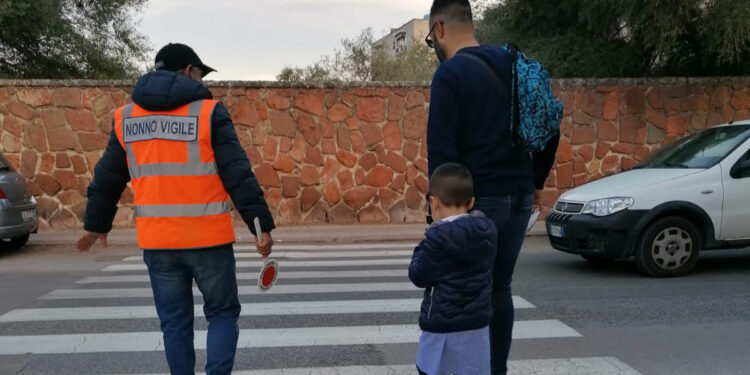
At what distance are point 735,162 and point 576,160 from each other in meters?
5.74

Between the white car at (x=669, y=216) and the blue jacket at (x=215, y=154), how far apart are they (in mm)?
4917

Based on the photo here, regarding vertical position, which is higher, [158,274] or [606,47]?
[606,47]

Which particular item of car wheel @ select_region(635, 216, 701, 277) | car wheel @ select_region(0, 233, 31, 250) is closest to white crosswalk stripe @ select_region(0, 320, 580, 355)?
car wheel @ select_region(635, 216, 701, 277)

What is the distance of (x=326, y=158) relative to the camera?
12898mm

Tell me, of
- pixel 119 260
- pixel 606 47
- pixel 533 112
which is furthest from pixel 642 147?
pixel 533 112

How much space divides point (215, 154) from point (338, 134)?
952 centimetres

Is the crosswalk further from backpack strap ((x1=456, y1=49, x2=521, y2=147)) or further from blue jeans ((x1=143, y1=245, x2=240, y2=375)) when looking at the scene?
backpack strap ((x1=456, y1=49, x2=521, y2=147))

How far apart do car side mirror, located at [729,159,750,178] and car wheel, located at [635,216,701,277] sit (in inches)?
30.8

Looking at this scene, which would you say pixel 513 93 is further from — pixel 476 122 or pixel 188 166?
pixel 188 166

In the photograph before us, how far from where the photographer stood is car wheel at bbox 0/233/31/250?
33.9ft

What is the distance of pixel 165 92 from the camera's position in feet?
10.8

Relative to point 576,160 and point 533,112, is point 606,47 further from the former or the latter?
point 533,112

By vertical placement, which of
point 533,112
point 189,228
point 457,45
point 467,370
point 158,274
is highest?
point 457,45

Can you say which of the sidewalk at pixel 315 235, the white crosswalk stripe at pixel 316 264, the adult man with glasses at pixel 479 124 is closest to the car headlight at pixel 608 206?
the white crosswalk stripe at pixel 316 264
